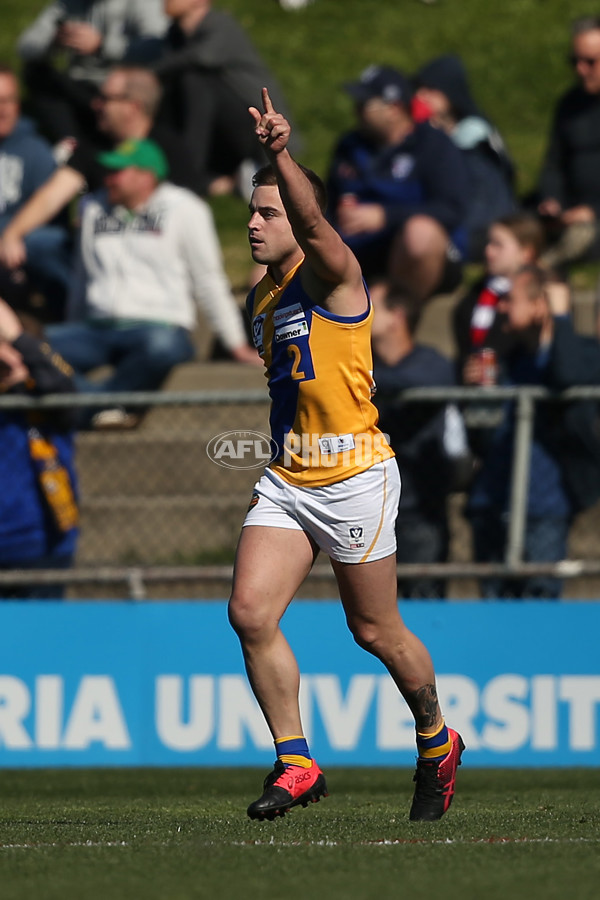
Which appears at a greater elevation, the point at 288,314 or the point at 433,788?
the point at 288,314

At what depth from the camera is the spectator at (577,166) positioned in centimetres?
1066

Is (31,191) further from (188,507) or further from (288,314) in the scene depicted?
(288,314)

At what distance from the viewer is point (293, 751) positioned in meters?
5.12

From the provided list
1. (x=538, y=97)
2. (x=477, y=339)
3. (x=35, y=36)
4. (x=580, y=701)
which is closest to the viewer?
(x=580, y=701)

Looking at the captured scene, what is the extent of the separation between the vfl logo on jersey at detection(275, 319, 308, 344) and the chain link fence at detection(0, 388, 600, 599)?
333cm

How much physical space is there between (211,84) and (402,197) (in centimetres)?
229

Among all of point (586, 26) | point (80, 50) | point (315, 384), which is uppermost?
point (80, 50)

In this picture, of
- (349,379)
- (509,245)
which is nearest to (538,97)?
(509,245)

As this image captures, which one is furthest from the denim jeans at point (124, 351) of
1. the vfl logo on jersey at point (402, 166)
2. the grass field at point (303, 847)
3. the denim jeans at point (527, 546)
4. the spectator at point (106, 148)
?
the grass field at point (303, 847)

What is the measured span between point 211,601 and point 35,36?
649 cm

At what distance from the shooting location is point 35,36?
1294 cm

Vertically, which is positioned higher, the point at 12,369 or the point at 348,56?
the point at 348,56

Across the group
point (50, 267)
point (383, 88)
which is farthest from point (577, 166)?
point (50, 267)

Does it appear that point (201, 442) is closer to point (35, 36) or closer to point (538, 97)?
point (35, 36)
